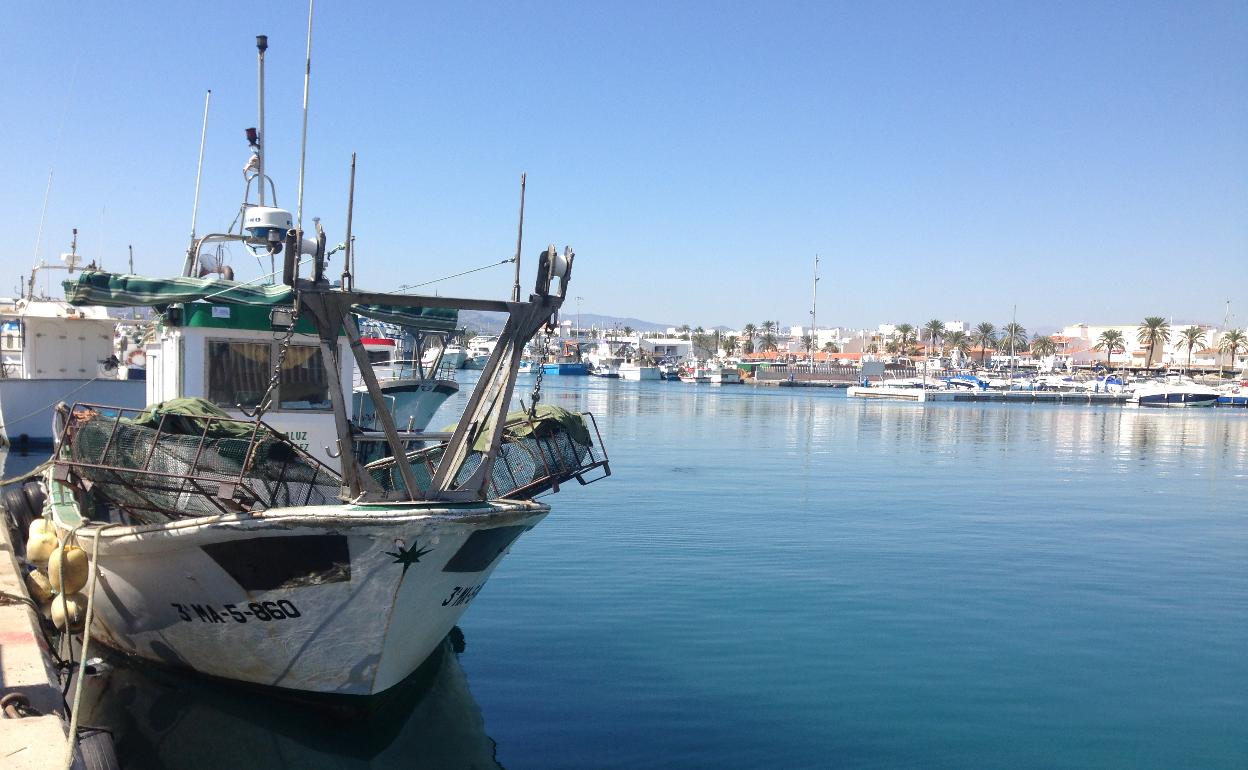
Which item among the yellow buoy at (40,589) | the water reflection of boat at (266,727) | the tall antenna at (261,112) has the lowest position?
the water reflection of boat at (266,727)

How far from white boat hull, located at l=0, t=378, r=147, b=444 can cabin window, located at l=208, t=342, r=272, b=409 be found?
44.3ft

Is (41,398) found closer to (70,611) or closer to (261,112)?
(261,112)

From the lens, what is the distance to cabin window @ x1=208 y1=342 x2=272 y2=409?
14.3 meters

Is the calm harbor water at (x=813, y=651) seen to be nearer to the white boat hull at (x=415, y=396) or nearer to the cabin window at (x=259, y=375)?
the cabin window at (x=259, y=375)

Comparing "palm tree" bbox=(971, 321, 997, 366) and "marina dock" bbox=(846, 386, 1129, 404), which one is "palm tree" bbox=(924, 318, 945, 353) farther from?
"marina dock" bbox=(846, 386, 1129, 404)

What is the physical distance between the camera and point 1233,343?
149 m

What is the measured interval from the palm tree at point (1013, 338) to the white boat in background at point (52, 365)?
148546mm

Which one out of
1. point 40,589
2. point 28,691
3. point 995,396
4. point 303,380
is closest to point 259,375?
point 303,380

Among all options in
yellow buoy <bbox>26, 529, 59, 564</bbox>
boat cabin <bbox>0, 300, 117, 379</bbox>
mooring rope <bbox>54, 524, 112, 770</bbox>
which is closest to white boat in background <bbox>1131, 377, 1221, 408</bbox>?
boat cabin <bbox>0, 300, 117, 379</bbox>

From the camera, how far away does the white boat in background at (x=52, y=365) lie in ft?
89.5

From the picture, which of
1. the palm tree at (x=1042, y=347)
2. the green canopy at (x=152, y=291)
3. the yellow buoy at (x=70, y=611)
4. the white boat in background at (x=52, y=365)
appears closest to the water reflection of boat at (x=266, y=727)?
the yellow buoy at (x=70, y=611)

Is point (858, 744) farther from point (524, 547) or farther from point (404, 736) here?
point (524, 547)

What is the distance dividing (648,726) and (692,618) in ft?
13.8

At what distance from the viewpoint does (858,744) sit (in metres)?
9.88
